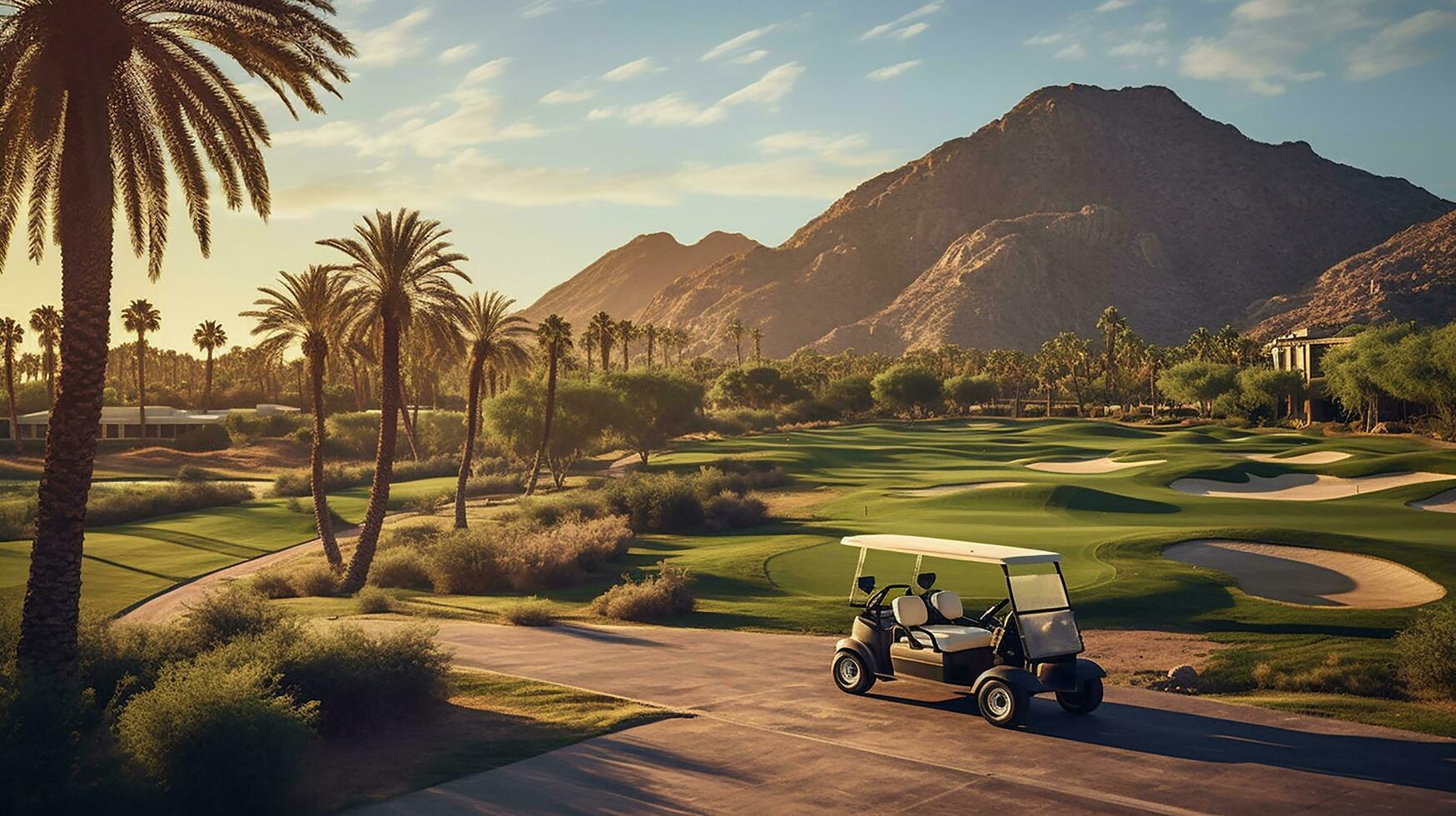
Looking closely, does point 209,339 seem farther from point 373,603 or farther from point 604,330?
point 373,603

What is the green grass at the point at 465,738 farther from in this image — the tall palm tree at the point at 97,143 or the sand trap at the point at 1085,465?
the sand trap at the point at 1085,465

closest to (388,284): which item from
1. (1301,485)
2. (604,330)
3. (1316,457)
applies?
(1301,485)

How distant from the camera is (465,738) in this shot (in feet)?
49.8

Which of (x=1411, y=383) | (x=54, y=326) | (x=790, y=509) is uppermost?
(x=54, y=326)

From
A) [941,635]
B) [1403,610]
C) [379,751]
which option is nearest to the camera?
[379,751]

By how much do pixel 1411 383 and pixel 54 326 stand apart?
111 metres

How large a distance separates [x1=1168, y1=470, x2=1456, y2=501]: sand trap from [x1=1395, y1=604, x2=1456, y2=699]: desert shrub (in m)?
28.5

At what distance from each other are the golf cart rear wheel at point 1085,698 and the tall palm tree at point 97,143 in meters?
13.4

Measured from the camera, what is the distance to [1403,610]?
2211 cm

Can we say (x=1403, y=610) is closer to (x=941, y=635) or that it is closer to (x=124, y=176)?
(x=941, y=635)

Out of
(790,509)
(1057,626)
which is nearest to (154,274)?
(1057,626)

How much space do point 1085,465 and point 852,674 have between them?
2060 inches

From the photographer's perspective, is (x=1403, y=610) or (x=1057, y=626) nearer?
(x=1057, y=626)

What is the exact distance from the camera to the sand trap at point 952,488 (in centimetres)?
5019
